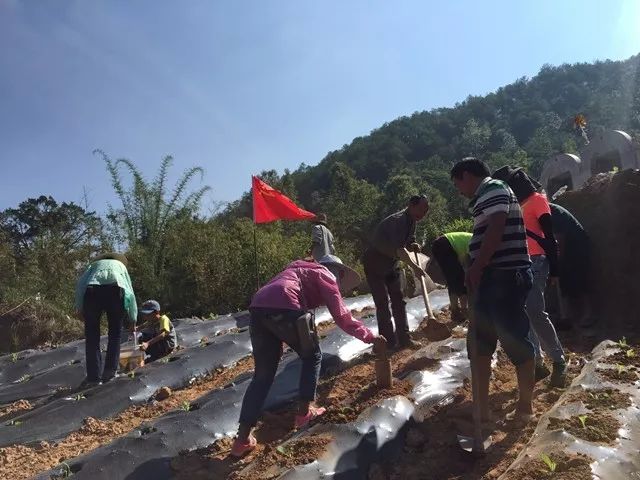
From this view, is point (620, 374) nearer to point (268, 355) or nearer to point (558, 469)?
point (558, 469)

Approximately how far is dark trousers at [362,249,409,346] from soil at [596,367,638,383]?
1.89 metres

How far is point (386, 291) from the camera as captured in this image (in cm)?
490

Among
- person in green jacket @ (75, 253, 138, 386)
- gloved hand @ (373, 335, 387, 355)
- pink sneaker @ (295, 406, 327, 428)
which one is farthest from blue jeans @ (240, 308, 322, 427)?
person in green jacket @ (75, 253, 138, 386)

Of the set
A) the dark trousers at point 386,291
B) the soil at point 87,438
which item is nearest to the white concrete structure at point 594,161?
the dark trousers at point 386,291

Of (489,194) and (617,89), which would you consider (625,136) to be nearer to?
(489,194)

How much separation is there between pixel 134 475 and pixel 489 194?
242 cm

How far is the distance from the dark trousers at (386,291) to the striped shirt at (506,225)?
6.15 feet

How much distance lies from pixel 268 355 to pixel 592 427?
1.66 metres

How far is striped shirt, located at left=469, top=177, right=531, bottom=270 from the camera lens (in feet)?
9.39

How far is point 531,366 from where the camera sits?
294cm

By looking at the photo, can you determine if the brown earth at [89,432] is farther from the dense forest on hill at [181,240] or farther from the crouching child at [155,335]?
the dense forest on hill at [181,240]

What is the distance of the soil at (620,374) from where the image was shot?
121 inches

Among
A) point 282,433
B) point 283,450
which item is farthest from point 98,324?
point 283,450

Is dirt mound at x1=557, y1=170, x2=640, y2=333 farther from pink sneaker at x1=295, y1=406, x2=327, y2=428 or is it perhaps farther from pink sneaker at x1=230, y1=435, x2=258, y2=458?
pink sneaker at x1=230, y1=435, x2=258, y2=458
